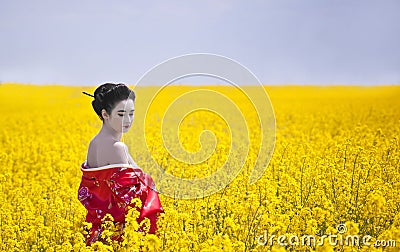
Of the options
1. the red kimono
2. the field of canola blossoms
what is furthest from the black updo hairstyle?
the red kimono

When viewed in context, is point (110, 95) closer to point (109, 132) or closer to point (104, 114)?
point (104, 114)

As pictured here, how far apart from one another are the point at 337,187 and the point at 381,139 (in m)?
4.32

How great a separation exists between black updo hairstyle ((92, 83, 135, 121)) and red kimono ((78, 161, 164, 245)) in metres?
0.64

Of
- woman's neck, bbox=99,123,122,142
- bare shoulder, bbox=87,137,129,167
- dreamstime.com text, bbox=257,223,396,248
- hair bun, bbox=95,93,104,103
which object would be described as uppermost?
hair bun, bbox=95,93,104,103

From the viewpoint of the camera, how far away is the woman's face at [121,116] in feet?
19.1

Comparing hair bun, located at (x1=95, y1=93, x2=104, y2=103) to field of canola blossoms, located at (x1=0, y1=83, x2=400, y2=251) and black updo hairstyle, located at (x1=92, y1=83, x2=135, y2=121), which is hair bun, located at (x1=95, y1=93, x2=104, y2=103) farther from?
field of canola blossoms, located at (x1=0, y1=83, x2=400, y2=251)

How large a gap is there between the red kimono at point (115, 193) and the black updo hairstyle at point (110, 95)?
25.3 inches

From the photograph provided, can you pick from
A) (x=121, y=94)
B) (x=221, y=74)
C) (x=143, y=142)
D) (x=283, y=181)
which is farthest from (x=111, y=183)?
(x=283, y=181)

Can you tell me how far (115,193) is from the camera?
5816 millimetres

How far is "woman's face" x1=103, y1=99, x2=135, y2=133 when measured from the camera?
19.1 ft

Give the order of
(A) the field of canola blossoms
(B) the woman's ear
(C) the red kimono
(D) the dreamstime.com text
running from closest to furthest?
1. (D) the dreamstime.com text
2. (A) the field of canola blossoms
3. (C) the red kimono
4. (B) the woman's ear

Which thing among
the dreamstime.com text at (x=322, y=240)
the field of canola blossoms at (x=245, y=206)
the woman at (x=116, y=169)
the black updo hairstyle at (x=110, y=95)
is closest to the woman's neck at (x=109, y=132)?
the woman at (x=116, y=169)

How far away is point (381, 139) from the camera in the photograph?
11062 millimetres

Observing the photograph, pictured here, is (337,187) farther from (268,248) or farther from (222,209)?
(268,248)
